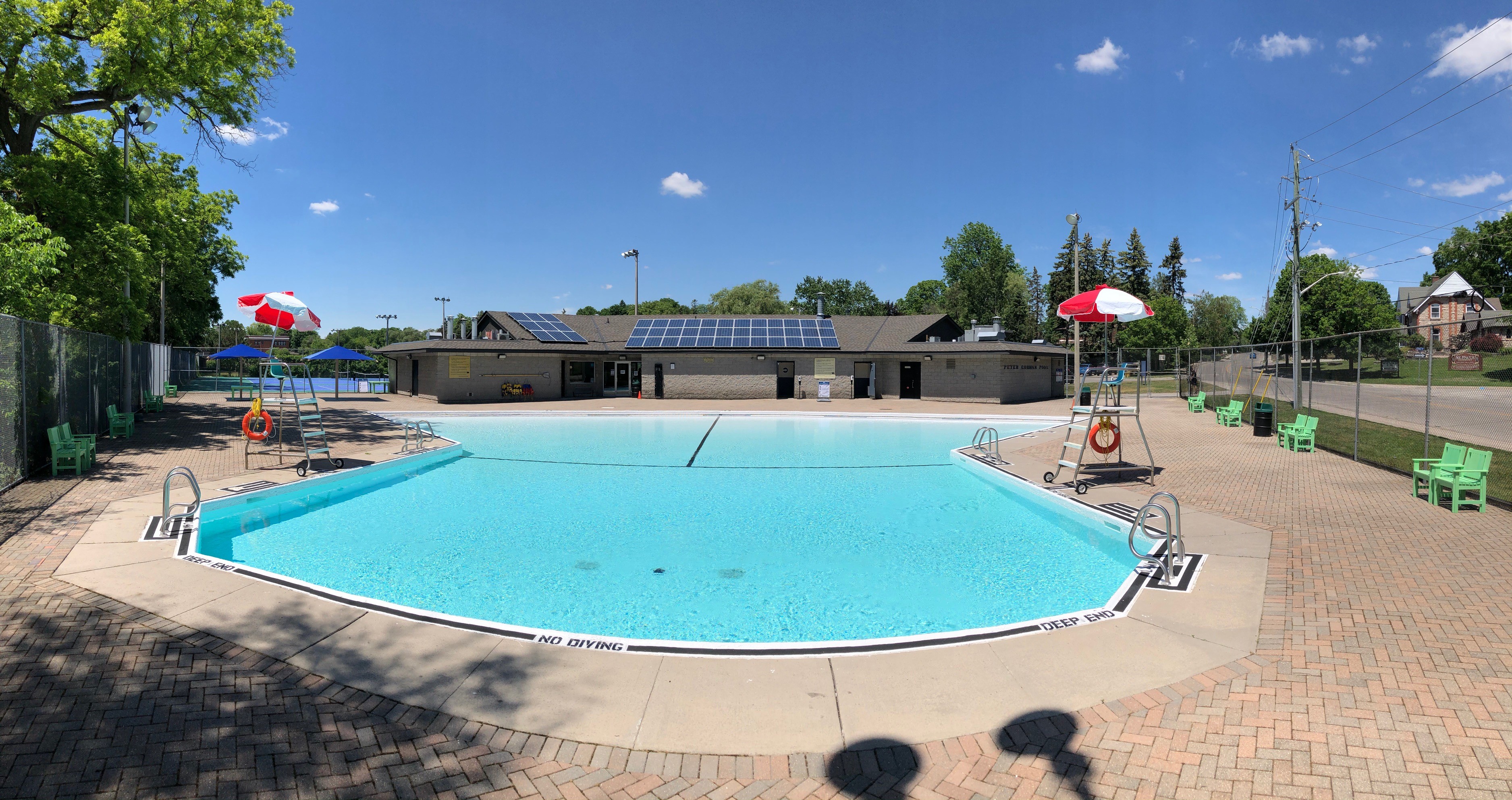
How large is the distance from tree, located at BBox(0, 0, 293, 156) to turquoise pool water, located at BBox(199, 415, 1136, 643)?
1215 centimetres

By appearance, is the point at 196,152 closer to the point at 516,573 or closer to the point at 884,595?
the point at 516,573

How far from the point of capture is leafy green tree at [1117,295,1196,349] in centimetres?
6562

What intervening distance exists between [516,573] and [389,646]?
117 inches

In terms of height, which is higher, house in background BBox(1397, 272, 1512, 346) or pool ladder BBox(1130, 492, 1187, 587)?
house in background BBox(1397, 272, 1512, 346)

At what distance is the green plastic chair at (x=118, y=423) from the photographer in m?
15.9

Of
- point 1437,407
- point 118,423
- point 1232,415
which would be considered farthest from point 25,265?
point 1437,407

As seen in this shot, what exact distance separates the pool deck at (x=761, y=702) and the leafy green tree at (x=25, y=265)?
321 inches

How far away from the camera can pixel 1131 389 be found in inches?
1854

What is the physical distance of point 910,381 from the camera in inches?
1435

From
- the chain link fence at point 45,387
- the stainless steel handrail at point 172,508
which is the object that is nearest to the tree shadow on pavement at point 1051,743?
the stainless steel handrail at point 172,508

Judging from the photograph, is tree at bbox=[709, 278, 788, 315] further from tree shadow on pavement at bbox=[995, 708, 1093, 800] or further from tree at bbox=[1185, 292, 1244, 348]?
tree shadow on pavement at bbox=[995, 708, 1093, 800]

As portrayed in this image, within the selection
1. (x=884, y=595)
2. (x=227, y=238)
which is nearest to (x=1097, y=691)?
(x=884, y=595)

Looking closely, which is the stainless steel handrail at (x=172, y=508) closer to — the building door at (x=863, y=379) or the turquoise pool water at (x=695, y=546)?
the turquoise pool water at (x=695, y=546)

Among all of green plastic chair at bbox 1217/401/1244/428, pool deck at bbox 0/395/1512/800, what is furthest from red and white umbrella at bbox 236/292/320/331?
green plastic chair at bbox 1217/401/1244/428
